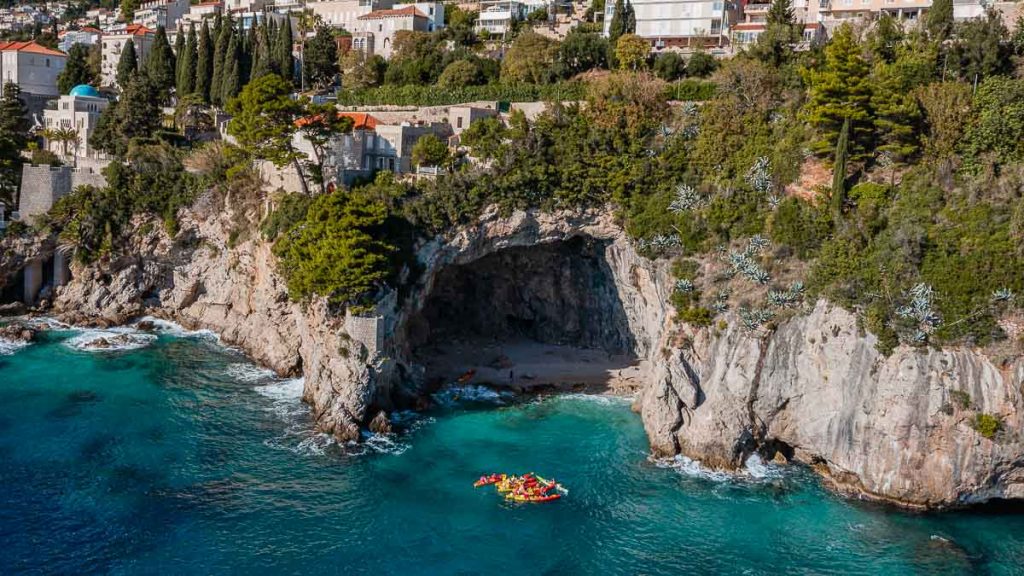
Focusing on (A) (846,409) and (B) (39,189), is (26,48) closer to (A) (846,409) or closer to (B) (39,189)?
(B) (39,189)

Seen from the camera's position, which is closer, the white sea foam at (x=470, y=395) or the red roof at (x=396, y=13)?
the white sea foam at (x=470, y=395)

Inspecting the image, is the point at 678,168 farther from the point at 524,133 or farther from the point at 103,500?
the point at 103,500

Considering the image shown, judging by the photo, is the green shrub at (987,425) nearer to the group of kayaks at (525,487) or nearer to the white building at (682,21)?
the group of kayaks at (525,487)

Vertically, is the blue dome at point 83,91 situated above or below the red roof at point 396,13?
below

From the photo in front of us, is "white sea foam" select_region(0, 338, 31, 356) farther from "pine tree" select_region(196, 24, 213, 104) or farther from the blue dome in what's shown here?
the blue dome

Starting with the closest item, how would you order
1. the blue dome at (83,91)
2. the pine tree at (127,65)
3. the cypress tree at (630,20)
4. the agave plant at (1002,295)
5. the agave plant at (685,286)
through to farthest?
the agave plant at (1002,295), the agave plant at (685,286), the cypress tree at (630,20), the blue dome at (83,91), the pine tree at (127,65)

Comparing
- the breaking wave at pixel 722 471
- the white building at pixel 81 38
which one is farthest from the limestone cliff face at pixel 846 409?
the white building at pixel 81 38

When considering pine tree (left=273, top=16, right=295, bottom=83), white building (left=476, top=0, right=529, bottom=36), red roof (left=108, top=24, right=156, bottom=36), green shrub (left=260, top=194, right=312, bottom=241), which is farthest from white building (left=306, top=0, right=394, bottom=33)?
green shrub (left=260, top=194, right=312, bottom=241)
